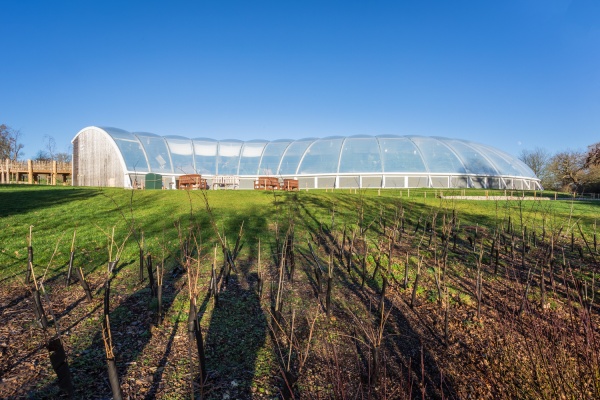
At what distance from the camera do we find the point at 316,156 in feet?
103

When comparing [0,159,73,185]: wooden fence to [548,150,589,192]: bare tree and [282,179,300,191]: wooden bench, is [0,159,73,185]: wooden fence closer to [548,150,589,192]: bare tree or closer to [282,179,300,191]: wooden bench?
[282,179,300,191]: wooden bench

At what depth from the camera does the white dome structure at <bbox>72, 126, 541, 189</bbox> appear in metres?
29.3

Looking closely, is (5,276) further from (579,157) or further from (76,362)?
(579,157)

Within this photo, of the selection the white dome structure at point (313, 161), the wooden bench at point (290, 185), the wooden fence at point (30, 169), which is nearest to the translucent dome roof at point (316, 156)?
the white dome structure at point (313, 161)

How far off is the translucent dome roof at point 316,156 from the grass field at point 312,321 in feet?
69.4

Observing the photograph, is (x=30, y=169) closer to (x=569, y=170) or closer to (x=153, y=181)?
(x=153, y=181)

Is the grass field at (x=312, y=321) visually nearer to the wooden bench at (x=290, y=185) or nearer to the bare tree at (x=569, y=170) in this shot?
the wooden bench at (x=290, y=185)

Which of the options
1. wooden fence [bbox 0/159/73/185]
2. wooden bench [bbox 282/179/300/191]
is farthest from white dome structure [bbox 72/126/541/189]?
wooden bench [bbox 282/179/300/191]

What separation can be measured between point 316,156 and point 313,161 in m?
0.65

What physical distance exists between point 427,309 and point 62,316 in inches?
200

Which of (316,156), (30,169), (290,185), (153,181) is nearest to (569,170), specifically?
(316,156)

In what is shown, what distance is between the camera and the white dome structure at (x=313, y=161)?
29328 mm

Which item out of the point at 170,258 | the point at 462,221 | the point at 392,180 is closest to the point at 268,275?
the point at 170,258

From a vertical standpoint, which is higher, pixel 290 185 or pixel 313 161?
pixel 313 161
